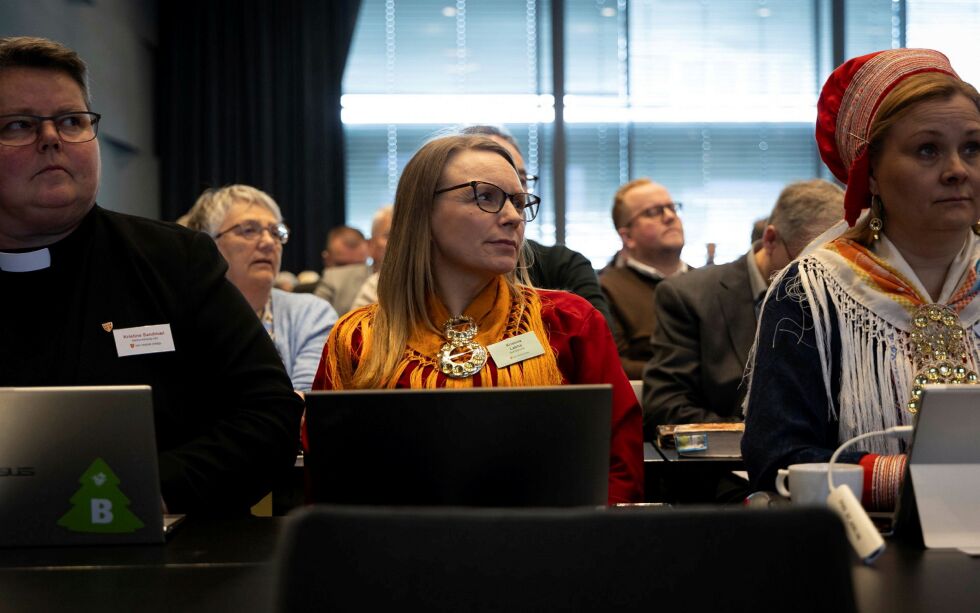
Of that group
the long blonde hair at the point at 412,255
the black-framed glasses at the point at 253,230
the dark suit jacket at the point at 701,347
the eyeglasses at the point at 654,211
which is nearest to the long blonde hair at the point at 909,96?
the long blonde hair at the point at 412,255

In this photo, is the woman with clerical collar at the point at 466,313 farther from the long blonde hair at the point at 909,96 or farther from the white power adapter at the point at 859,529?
the white power adapter at the point at 859,529

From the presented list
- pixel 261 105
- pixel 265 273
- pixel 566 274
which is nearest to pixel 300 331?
pixel 265 273

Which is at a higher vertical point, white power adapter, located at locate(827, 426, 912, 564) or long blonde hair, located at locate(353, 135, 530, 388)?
long blonde hair, located at locate(353, 135, 530, 388)

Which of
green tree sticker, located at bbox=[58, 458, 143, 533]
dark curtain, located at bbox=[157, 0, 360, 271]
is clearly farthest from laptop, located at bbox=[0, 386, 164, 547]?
dark curtain, located at bbox=[157, 0, 360, 271]

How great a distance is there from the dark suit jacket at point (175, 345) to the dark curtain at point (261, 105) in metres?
5.72

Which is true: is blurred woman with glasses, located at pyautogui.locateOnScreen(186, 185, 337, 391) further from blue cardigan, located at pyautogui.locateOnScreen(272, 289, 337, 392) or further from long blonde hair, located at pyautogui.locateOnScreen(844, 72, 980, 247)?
long blonde hair, located at pyautogui.locateOnScreen(844, 72, 980, 247)

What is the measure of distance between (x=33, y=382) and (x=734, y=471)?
5.39 feet

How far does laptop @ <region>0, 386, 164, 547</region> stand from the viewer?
1.46m

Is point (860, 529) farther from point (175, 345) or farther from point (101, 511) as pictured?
point (175, 345)

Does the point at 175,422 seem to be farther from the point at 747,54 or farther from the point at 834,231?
the point at 747,54

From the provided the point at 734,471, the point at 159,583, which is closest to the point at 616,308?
the point at 734,471

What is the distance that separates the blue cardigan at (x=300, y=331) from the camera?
12.6 feet

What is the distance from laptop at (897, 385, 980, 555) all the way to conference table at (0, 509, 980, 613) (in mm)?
51

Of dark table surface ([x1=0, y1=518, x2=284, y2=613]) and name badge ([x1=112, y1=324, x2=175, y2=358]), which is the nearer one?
dark table surface ([x1=0, y1=518, x2=284, y2=613])
